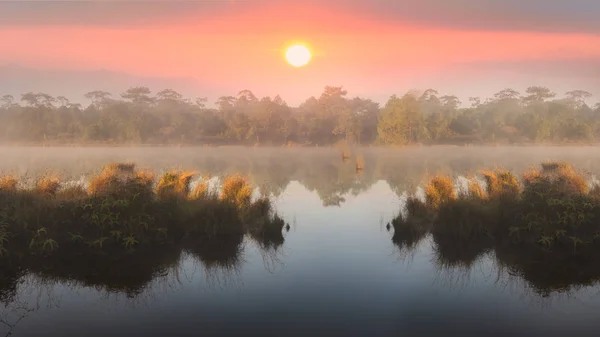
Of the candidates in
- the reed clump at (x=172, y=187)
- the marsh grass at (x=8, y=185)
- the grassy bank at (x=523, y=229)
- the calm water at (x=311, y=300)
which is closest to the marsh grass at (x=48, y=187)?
the marsh grass at (x=8, y=185)

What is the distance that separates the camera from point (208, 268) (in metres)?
13.0

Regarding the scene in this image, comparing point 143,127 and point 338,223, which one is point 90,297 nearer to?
point 338,223

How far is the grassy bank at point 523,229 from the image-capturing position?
510 inches

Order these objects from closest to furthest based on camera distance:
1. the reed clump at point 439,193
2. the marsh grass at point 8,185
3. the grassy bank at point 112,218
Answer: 1. the grassy bank at point 112,218
2. the marsh grass at point 8,185
3. the reed clump at point 439,193

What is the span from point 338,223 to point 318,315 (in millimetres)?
10466

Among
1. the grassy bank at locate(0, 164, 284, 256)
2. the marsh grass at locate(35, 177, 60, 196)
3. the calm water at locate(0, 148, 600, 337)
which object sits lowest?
the calm water at locate(0, 148, 600, 337)

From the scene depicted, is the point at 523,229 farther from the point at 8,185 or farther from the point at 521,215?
the point at 8,185

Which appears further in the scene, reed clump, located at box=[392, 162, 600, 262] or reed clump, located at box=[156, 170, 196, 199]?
reed clump, located at box=[156, 170, 196, 199]

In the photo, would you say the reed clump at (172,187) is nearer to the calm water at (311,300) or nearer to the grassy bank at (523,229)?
the calm water at (311,300)

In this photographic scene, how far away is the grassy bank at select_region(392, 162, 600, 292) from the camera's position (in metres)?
13.0

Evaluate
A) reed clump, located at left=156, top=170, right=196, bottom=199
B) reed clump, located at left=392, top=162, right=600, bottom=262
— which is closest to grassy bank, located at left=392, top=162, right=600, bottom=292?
reed clump, located at left=392, top=162, right=600, bottom=262

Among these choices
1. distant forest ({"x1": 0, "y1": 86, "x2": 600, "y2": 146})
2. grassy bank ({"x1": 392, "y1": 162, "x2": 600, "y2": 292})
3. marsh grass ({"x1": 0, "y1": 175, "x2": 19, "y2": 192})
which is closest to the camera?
grassy bank ({"x1": 392, "y1": 162, "x2": 600, "y2": 292})

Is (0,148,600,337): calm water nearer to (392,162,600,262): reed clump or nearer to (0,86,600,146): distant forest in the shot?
(392,162,600,262): reed clump

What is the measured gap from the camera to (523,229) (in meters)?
15.3
